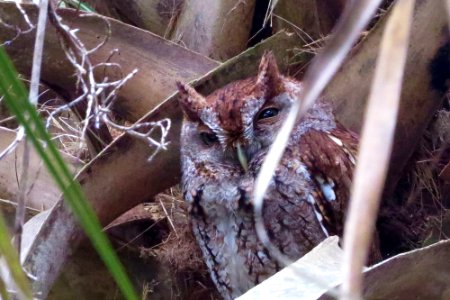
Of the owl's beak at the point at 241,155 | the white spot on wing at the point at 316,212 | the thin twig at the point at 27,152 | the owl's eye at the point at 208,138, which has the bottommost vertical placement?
the white spot on wing at the point at 316,212

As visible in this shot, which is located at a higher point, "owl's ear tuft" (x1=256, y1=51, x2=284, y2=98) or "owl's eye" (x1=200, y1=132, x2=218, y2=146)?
"owl's ear tuft" (x1=256, y1=51, x2=284, y2=98)

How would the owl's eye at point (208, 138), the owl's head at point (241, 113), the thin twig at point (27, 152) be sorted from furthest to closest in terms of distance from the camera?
the owl's eye at point (208, 138), the owl's head at point (241, 113), the thin twig at point (27, 152)

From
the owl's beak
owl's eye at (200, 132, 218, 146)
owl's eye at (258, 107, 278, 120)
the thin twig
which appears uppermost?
the thin twig

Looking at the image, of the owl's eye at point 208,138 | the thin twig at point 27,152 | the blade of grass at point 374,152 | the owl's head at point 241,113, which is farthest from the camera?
the owl's eye at point 208,138

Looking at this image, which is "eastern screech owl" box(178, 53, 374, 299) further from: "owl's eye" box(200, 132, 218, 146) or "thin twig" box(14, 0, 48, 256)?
"thin twig" box(14, 0, 48, 256)

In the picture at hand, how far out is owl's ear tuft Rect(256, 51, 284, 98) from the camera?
73.6 inches

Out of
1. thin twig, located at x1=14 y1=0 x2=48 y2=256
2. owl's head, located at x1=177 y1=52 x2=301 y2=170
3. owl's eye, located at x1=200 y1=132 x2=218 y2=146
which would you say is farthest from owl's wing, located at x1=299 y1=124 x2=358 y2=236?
thin twig, located at x1=14 y1=0 x2=48 y2=256

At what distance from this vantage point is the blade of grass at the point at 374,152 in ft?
1.43

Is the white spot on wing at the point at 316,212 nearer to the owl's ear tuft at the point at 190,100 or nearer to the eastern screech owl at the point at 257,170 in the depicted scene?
the eastern screech owl at the point at 257,170

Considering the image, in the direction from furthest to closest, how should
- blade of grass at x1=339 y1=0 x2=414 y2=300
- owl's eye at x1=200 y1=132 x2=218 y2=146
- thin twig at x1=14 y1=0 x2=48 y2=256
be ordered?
owl's eye at x1=200 y1=132 x2=218 y2=146, thin twig at x1=14 y1=0 x2=48 y2=256, blade of grass at x1=339 y1=0 x2=414 y2=300

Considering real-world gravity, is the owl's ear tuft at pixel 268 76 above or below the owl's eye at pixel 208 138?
above

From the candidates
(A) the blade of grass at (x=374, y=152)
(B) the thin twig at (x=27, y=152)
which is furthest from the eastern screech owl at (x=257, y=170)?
(A) the blade of grass at (x=374, y=152)

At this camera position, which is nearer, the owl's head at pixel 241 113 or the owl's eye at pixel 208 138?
the owl's head at pixel 241 113

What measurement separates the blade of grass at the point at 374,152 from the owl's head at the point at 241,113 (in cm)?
139
